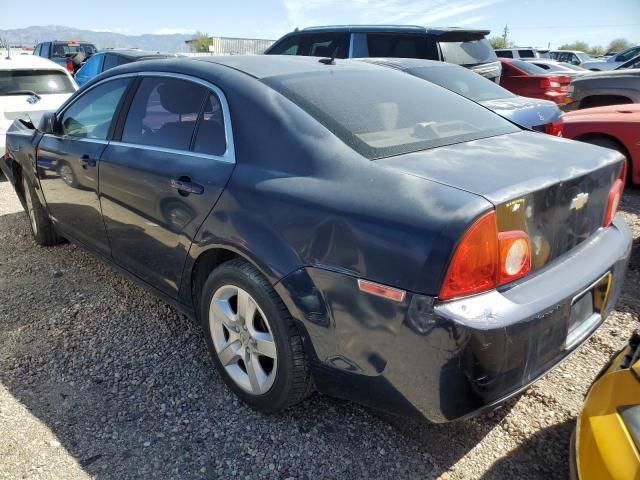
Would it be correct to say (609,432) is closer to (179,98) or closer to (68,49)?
(179,98)

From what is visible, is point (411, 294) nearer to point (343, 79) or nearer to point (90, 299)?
point (343, 79)

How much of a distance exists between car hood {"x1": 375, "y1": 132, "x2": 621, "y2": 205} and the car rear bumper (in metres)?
0.35

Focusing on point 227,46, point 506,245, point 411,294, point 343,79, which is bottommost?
point 227,46

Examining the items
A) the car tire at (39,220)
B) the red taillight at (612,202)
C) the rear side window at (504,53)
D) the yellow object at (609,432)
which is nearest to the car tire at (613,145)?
the red taillight at (612,202)

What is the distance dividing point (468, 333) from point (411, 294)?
0.22 m

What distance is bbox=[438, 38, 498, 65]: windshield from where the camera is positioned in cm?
736

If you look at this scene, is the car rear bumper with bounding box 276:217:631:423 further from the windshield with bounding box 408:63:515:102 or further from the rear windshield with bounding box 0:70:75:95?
the rear windshield with bounding box 0:70:75:95

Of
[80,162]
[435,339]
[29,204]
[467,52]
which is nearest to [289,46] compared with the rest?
[467,52]

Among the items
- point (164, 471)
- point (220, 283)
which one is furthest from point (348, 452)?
point (220, 283)

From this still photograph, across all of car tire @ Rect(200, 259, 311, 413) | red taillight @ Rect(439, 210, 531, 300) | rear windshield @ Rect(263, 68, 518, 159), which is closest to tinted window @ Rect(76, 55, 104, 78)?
rear windshield @ Rect(263, 68, 518, 159)

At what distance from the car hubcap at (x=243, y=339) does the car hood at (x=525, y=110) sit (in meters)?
3.67

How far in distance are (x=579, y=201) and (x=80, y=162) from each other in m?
2.92

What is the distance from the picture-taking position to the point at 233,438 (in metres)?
2.29

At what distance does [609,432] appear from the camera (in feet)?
4.72
